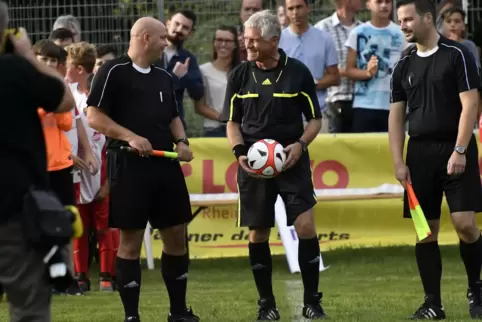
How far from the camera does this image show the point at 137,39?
27.9ft

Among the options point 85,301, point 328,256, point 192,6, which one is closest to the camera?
point 85,301

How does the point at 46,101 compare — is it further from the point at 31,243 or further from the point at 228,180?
the point at 228,180

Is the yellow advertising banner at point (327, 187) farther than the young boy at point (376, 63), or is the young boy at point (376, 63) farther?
the young boy at point (376, 63)

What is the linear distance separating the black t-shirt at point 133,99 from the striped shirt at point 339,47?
5553mm

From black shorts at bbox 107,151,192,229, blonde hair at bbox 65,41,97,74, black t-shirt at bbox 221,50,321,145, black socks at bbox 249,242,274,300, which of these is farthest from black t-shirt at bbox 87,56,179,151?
blonde hair at bbox 65,41,97,74

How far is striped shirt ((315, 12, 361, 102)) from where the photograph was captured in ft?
45.4

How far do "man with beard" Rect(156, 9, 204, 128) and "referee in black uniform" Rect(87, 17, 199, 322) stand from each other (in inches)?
183

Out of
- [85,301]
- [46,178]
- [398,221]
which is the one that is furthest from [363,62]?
[46,178]

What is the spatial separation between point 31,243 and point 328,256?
7.80 m

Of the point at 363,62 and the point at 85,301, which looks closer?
the point at 85,301

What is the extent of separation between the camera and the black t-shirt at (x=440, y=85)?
845 cm

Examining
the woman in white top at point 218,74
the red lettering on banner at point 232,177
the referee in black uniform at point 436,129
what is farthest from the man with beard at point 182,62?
the referee in black uniform at point 436,129

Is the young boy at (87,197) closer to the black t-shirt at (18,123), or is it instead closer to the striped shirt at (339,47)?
the striped shirt at (339,47)

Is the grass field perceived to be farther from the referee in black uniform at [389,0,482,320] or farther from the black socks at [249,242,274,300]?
the referee in black uniform at [389,0,482,320]
